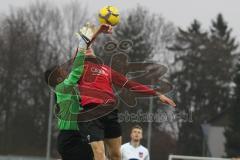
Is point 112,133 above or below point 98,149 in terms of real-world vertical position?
above

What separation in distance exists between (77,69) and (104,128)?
1527 mm

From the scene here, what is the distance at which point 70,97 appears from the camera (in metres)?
6.83

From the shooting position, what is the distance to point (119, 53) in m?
12.7

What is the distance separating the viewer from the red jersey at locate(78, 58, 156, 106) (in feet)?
24.2

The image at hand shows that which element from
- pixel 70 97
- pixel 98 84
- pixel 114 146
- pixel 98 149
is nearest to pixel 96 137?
pixel 98 149

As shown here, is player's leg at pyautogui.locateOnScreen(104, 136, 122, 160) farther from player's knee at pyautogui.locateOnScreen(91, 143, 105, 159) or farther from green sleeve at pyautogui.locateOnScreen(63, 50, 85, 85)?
green sleeve at pyautogui.locateOnScreen(63, 50, 85, 85)

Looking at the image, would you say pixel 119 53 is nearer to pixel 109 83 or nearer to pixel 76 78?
pixel 109 83

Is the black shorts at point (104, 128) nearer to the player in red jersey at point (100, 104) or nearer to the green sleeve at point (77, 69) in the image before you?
the player in red jersey at point (100, 104)

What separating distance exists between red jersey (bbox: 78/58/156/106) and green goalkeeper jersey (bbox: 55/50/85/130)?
12.9 inches

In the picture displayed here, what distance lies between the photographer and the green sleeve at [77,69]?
6.29 m

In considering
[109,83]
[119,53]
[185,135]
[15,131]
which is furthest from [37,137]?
[109,83]

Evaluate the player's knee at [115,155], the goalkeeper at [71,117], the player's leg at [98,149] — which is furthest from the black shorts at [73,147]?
the player's knee at [115,155]

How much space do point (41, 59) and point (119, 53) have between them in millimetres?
37814

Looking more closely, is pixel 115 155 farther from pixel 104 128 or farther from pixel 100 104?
pixel 100 104
